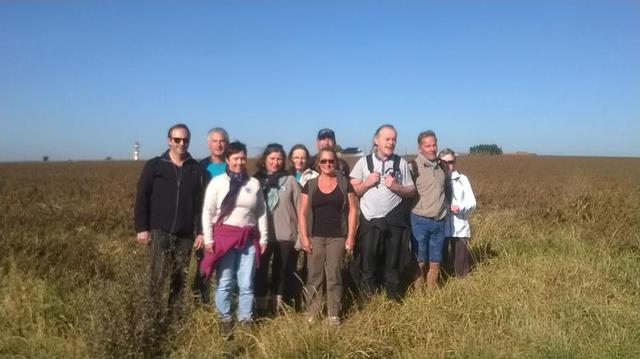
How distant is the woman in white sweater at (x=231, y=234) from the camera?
13.4ft

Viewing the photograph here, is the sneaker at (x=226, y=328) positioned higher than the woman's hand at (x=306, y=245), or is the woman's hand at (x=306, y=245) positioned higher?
the woman's hand at (x=306, y=245)

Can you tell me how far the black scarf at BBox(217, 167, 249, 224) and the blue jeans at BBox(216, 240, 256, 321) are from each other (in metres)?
0.30

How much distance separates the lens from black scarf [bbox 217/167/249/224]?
409 cm

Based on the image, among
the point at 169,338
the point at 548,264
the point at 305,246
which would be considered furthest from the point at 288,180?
the point at 548,264

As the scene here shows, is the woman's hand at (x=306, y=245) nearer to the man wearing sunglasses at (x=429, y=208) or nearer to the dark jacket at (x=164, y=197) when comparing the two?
the dark jacket at (x=164, y=197)

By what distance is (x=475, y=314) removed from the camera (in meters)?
4.39

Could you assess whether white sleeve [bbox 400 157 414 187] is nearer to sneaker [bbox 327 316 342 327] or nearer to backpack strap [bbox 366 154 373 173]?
backpack strap [bbox 366 154 373 173]

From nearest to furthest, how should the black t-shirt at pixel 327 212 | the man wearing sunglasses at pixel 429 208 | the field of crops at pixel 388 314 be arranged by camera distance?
the field of crops at pixel 388 314 → the black t-shirt at pixel 327 212 → the man wearing sunglasses at pixel 429 208

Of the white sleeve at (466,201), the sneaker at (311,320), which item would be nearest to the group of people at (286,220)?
the sneaker at (311,320)

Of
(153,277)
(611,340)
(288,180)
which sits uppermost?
(288,180)

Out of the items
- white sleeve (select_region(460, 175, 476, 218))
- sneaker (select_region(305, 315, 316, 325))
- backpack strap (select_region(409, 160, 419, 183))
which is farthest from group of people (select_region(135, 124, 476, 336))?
white sleeve (select_region(460, 175, 476, 218))

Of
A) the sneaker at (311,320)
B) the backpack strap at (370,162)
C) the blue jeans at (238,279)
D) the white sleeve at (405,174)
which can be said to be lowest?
the sneaker at (311,320)

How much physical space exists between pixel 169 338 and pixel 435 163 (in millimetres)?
3113

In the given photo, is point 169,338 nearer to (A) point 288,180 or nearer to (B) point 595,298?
(A) point 288,180
